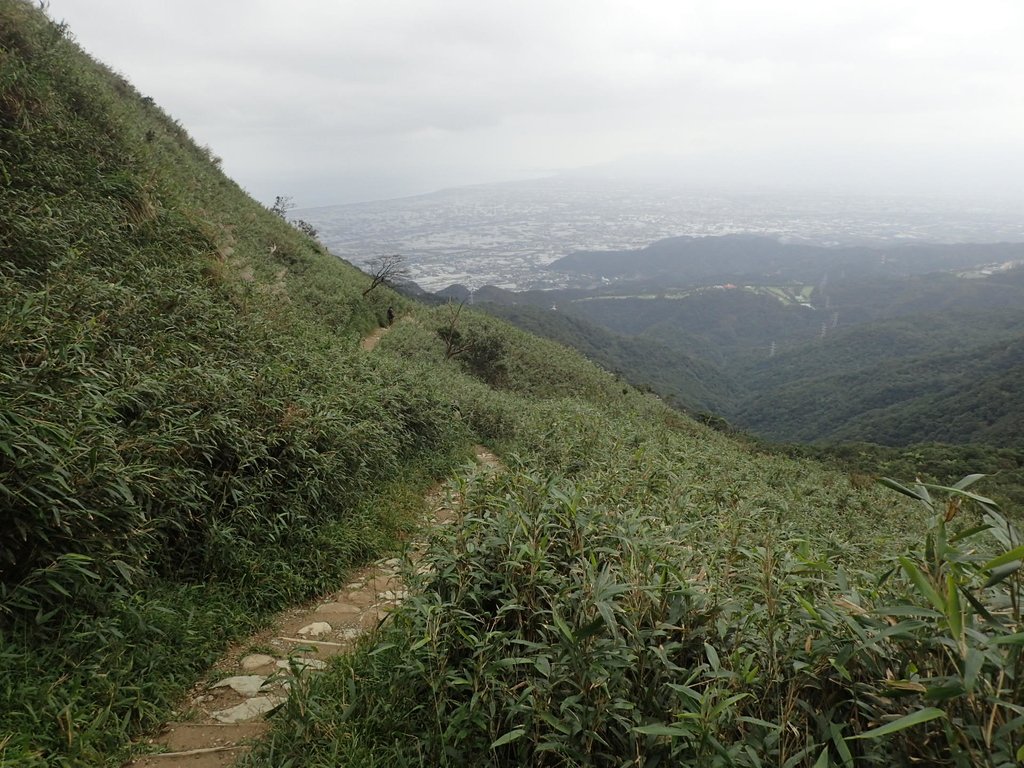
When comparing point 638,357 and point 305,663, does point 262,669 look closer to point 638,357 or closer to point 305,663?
point 305,663

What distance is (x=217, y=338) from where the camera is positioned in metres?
6.53

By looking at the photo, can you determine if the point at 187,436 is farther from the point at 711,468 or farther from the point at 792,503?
the point at 792,503

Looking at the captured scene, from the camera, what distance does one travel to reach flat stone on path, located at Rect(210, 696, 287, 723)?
114 inches

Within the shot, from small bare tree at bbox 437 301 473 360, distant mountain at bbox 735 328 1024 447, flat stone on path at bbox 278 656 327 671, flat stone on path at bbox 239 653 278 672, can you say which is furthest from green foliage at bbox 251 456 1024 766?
distant mountain at bbox 735 328 1024 447

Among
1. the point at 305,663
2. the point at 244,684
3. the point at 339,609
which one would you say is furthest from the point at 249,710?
the point at 339,609

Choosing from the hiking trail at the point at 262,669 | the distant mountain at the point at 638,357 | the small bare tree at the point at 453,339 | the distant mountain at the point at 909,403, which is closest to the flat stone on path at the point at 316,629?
the hiking trail at the point at 262,669

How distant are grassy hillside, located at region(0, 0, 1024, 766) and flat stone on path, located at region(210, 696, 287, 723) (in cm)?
31

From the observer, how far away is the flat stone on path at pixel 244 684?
3107 mm

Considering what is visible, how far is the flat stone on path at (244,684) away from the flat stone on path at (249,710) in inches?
2.8

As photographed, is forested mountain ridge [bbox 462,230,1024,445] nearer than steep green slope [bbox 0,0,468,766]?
No

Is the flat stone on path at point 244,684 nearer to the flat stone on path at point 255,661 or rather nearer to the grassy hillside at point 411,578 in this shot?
the flat stone on path at point 255,661

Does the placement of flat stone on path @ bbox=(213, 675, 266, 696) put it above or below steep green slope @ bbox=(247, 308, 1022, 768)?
below

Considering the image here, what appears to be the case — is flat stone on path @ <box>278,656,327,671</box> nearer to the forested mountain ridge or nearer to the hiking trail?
the hiking trail

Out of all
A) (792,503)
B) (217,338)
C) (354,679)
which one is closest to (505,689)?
(354,679)
